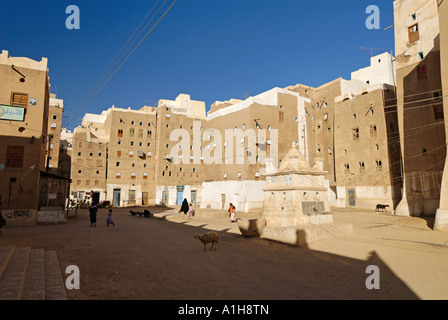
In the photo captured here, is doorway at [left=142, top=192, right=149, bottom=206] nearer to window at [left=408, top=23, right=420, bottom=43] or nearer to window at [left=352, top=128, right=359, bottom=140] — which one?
window at [left=352, top=128, right=359, bottom=140]

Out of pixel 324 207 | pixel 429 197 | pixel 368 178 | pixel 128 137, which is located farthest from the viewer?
pixel 128 137

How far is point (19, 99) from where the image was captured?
2003cm

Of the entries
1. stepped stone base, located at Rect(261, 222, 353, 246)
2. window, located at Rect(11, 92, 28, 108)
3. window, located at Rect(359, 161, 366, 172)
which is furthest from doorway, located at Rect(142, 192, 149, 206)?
stepped stone base, located at Rect(261, 222, 353, 246)

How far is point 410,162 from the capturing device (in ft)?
90.1

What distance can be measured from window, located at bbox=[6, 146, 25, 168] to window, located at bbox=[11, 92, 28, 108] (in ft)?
10.4

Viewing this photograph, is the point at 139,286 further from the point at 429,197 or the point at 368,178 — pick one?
the point at 368,178

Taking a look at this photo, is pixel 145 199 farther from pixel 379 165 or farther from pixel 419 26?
pixel 419 26

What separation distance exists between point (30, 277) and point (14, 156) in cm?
1619

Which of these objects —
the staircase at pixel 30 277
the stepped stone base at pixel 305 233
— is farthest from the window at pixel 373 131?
the staircase at pixel 30 277

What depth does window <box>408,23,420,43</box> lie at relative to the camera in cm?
2780

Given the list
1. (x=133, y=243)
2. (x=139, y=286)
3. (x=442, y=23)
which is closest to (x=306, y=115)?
(x=442, y=23)
